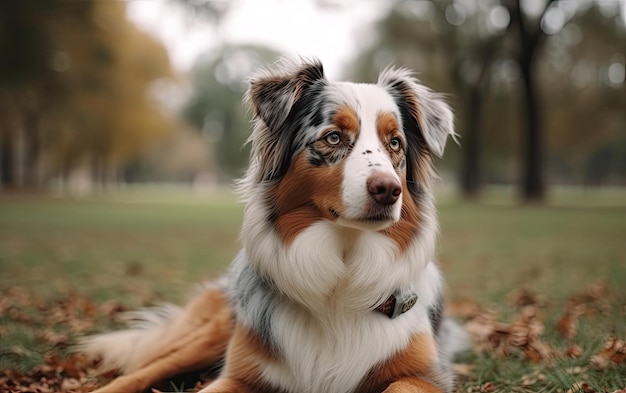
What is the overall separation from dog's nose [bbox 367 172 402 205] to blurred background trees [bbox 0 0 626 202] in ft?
60.4

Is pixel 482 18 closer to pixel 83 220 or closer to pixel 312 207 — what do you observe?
pixel 83 220

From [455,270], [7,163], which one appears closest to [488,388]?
[455,270]

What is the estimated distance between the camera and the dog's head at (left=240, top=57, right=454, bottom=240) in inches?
118

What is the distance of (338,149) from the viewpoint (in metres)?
3.20

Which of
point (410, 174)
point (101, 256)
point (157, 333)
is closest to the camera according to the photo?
point (410, 174)

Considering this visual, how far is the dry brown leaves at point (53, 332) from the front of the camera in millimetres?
3785

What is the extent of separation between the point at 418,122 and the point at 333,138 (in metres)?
0.66

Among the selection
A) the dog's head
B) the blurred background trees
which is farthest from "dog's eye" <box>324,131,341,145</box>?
the blurred background trees

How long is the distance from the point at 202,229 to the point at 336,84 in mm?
12978

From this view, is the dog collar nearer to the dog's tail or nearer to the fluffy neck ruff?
the fluffy neck ruff

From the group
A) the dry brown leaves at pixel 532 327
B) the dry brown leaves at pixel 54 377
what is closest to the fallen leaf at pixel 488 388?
the dry brown leaves at pixel 532 327

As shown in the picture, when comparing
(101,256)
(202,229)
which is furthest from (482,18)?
(101,256)

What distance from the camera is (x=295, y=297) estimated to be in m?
3.25

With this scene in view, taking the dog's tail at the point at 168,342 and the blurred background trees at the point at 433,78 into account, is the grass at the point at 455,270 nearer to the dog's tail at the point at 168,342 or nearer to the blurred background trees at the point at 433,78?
the dog's tail at the point at 168,342
